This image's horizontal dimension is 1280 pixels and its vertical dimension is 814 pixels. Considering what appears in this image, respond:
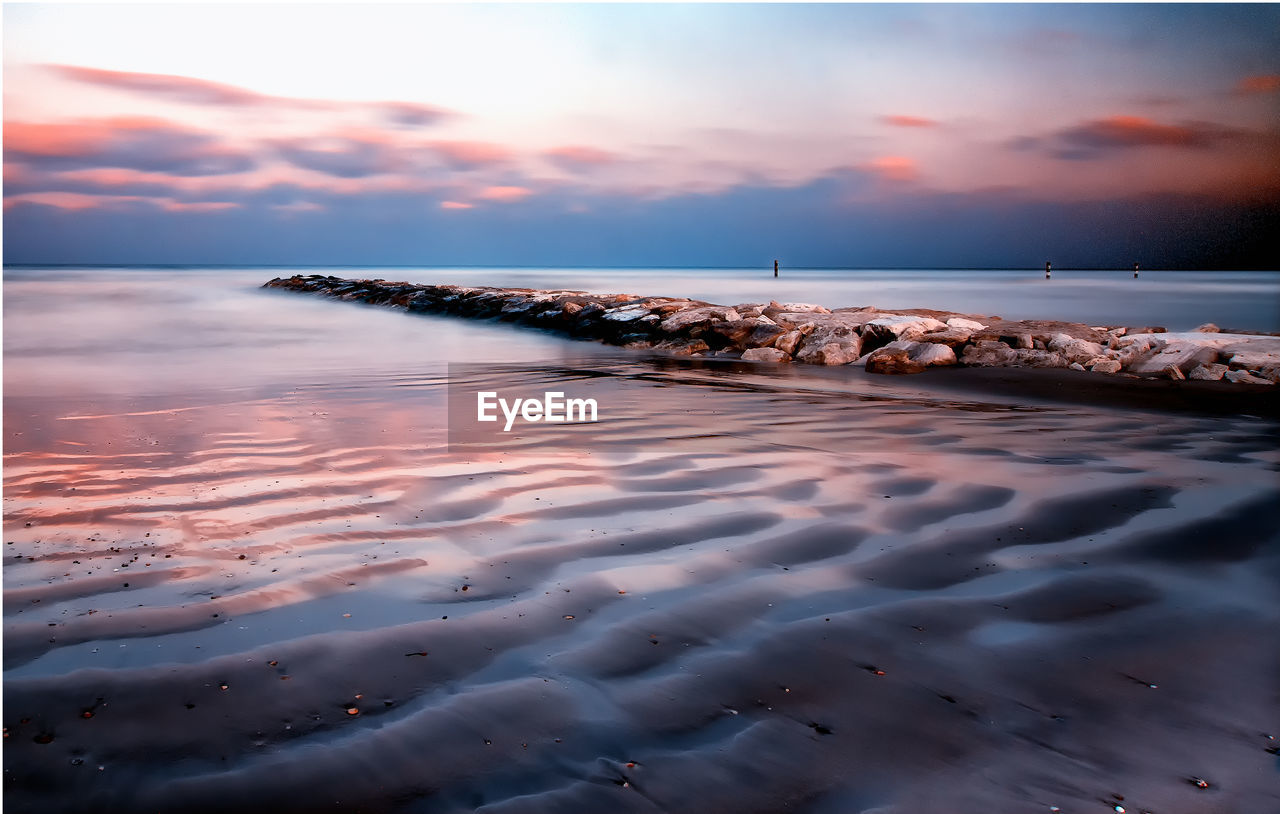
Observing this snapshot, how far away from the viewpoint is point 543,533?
3.91 meters

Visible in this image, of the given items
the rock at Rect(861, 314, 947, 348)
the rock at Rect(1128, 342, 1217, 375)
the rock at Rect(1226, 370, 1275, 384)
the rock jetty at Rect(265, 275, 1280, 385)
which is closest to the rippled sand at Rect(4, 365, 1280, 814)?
the rock at Rect(1226, 370, 1275, 384)

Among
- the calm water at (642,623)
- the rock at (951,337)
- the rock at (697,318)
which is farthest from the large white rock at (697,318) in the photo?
the calm water at (642,623)

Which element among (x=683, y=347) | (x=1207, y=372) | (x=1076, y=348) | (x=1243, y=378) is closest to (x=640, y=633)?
(x=1243, y=378)

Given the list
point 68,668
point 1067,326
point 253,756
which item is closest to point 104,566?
point 68,668

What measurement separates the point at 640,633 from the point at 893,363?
27.5 feet

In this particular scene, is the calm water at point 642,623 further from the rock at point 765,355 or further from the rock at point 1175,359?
the rock at point 765,355

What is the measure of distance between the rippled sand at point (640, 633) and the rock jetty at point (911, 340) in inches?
193

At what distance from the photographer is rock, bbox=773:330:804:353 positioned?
12.1 metres

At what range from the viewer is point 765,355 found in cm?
1214

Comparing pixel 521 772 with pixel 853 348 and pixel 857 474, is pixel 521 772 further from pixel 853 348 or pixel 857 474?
pixel 853 348

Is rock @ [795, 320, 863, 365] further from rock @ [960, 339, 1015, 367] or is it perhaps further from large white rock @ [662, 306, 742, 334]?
large white rock @ [662, 306, 742, 334]

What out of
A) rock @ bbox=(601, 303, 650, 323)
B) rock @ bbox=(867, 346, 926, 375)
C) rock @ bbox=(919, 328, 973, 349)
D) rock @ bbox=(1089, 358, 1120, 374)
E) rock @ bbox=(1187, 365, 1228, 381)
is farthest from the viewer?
rock @ bbox=(601, 303, 650, 323)

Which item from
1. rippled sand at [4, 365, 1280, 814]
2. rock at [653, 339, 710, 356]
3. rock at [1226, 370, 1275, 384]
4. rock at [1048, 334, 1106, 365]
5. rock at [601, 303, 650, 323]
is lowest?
rippled sand at [4, 365, 1280, 814]

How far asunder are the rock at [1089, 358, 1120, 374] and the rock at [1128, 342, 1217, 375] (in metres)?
0.15
